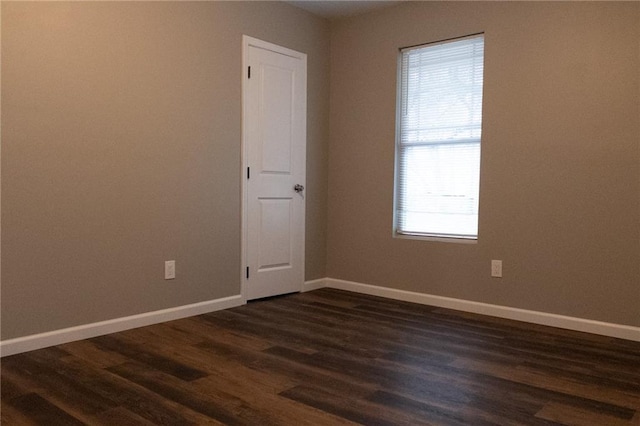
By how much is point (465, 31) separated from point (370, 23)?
35.9 inches

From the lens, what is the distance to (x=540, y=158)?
11.3 feet

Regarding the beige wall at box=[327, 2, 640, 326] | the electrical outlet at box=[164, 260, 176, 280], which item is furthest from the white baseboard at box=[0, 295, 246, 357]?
the beige wall at box=[327, 2, 640, 326]

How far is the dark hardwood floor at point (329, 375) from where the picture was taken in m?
2.00

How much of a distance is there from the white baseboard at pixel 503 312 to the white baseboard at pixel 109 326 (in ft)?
3.74

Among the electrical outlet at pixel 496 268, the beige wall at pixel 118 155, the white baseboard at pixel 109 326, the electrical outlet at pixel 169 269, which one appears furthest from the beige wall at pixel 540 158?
the electrical outlet at pixel 169 269

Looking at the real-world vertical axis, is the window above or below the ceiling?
below

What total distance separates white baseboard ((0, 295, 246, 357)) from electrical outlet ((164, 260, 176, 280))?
222 millimetres

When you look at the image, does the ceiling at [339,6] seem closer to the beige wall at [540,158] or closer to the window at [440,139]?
the beige wall at [540,158]

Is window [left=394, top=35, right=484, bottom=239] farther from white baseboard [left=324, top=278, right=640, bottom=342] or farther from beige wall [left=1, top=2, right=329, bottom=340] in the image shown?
beige wall [left=1, top=2, right=329, bottom=340]

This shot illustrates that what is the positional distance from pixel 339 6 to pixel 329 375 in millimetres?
3126

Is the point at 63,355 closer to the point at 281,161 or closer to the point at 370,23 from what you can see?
the point at 281,161

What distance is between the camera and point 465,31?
3.77 meters

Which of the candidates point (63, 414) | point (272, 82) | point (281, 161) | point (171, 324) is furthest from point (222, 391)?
point (272, 82)

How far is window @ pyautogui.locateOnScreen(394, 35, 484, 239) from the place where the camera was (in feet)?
12.5
